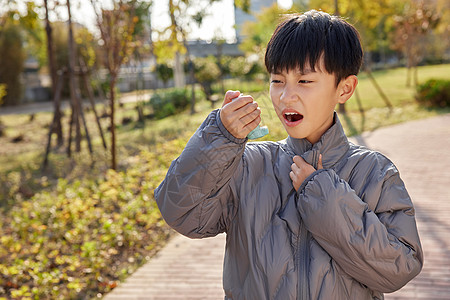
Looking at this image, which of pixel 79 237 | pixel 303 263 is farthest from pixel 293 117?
pixel 79 237

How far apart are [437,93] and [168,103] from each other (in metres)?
7.90

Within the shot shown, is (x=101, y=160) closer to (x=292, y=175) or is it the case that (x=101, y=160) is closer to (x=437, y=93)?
(x=292, y=175)

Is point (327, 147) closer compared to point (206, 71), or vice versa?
point (327, 147)

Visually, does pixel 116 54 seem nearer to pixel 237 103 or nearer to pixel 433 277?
pixel 433 277

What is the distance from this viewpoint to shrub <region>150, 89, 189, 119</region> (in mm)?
14281

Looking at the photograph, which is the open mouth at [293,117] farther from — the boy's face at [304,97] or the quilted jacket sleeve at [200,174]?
the quilted jacket sleeve at [200,174]

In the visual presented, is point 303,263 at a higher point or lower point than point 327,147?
lower

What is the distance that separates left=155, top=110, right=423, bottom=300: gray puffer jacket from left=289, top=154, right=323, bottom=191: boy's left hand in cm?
3

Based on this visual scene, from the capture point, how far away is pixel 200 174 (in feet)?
4.04

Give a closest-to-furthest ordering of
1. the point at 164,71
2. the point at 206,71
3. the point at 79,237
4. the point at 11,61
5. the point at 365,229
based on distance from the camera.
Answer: the point at 365,229
the point at 79,237
the point at 164,71
the point at 206,71
the point at 11,61

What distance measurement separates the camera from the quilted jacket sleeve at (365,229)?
1203 mm

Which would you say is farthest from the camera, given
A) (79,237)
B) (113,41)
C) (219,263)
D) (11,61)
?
(11,61)

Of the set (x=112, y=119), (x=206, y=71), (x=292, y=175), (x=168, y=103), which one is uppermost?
(x=292, y=175)

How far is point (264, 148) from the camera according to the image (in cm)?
146
